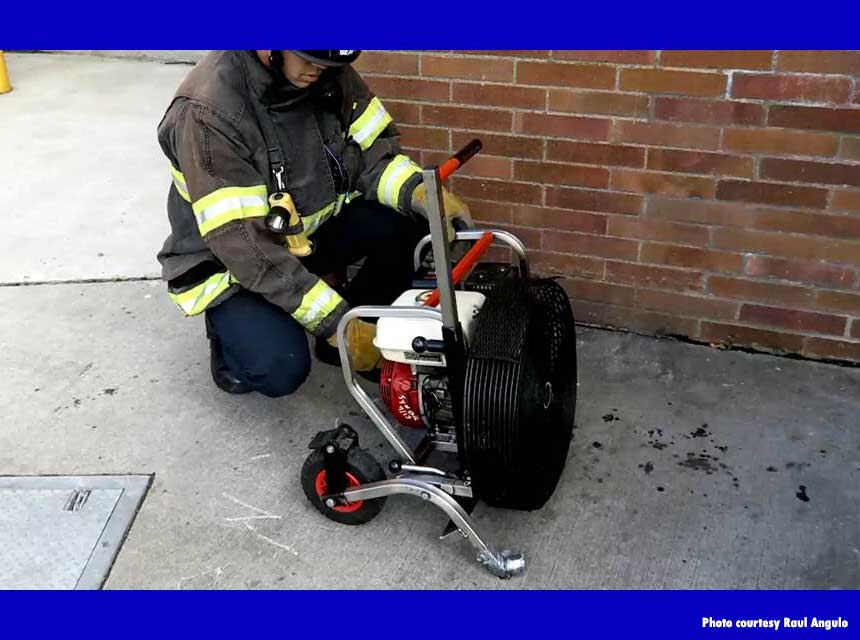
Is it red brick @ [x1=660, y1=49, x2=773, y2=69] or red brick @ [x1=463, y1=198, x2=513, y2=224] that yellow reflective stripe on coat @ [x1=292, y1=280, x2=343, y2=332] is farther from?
red brick @ [x1=660, y1=49, x2=773, y2=69]

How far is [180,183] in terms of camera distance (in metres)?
2.84

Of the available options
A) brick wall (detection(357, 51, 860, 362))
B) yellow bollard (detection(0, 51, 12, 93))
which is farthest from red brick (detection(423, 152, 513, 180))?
yellow bollard (detection(0, 51, 12, 93))

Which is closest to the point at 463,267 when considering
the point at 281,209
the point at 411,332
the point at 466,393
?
the point at 411,332

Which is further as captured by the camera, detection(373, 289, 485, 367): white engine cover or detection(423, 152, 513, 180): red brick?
detection(423, 152, 513, 180): red brick

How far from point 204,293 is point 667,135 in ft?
5.43

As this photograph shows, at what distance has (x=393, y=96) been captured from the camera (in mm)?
3539

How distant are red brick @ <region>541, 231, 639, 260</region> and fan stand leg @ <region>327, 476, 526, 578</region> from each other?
1366mm

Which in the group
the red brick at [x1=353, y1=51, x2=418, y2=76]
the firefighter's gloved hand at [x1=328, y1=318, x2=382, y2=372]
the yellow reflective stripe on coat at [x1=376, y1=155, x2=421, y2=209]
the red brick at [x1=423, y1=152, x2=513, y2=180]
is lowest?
the firefighter's gloved hand at [x1=328, y1=318, x2=382, y2=372]

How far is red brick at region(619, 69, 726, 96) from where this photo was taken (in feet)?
9.99

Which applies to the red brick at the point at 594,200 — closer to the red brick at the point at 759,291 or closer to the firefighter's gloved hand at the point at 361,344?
the red brick at the point at 759,291

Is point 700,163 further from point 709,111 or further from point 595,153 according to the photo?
point 595,153

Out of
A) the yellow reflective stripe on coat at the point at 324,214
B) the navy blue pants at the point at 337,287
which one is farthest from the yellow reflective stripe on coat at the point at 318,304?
the yellow reflective stripe on coat at the point at 324,214

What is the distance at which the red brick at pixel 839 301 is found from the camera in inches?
126

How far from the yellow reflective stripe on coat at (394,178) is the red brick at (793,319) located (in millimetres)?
1326
